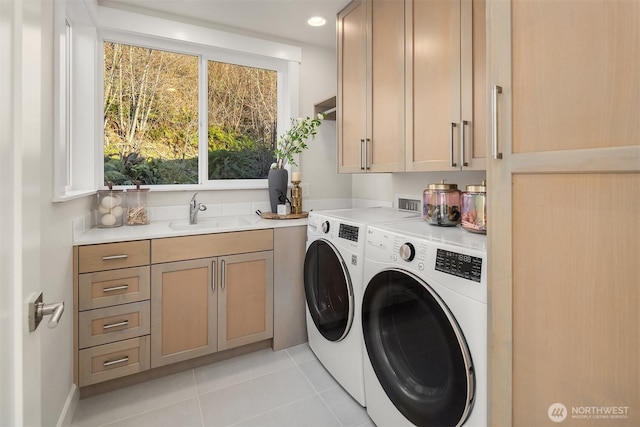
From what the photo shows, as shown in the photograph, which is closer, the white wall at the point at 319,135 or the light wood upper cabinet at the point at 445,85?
the light wood upper cabinet at the point at 445,85

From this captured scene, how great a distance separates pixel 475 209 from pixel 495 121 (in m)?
0.65

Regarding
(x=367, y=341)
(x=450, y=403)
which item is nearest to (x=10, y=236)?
(x=450, y=403)

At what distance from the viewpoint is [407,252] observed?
4.38 feet

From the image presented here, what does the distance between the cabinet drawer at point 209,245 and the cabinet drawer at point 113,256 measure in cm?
6

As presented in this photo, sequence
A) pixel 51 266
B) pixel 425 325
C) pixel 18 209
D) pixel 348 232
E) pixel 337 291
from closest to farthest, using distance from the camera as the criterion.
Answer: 1. pixel 18 209
2. pixel 425 325
3. pixel 51 266
4. pixel 348 232
5. pixel 337 291

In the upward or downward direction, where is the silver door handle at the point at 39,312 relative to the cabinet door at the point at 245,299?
upward

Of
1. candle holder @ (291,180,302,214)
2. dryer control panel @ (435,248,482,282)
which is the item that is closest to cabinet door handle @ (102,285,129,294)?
candle holder @ (291,180,302,214)

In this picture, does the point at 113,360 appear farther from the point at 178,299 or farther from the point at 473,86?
the point at 473,86

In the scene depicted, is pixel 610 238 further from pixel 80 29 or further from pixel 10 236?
pixel 80 29

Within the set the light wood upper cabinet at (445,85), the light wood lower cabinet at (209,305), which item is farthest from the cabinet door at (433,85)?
the light wood lower cabinet at (209,305)

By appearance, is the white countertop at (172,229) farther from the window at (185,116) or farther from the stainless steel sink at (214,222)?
the window at (185,116)

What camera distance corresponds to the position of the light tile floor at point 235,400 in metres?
1.66

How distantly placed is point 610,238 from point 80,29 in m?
2.85

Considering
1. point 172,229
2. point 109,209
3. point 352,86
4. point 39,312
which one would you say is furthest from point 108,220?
point 352,86
